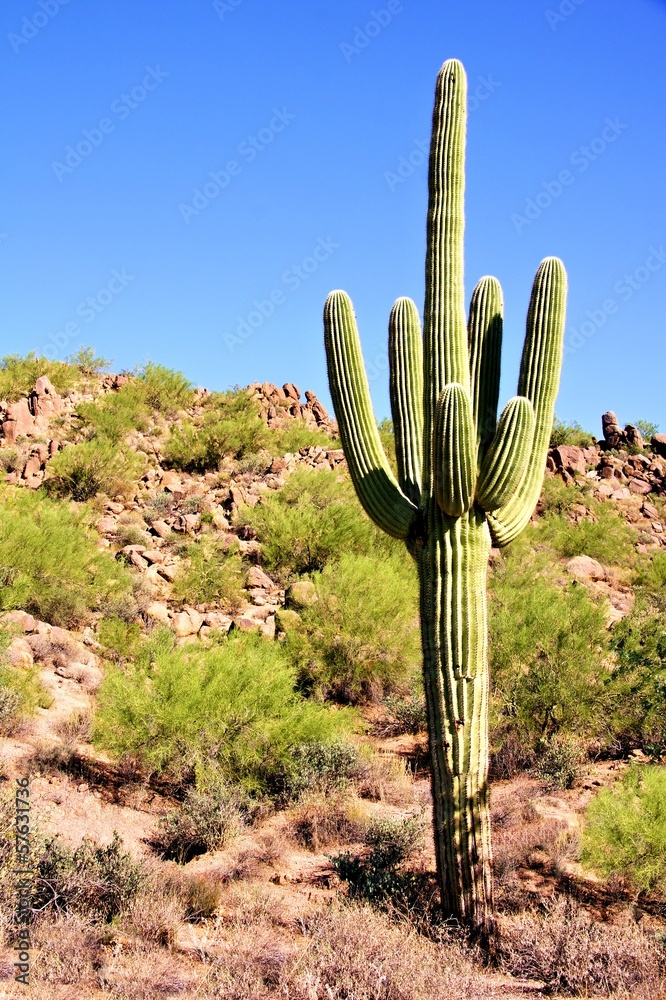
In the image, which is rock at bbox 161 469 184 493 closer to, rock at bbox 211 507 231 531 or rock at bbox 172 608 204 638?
rock at bbox 211 507 231 531

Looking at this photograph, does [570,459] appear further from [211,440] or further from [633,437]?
[211,440]

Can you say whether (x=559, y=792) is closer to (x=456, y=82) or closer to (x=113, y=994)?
(x=113, y=994)

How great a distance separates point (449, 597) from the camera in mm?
5629

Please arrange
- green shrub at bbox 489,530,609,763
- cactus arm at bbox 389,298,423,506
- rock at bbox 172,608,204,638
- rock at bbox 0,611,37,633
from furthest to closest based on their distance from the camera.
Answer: rock at bbox 172,608,204,638 < rock at bbox 0,611,37,633 < green shrub at bbox 489,530,609,763 < cactus arm at bbox 389,298,423,506

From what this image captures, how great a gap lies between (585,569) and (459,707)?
12939 millimetres

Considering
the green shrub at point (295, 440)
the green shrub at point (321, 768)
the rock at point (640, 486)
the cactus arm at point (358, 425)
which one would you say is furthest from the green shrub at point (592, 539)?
the cactus arm at point (358, 425)

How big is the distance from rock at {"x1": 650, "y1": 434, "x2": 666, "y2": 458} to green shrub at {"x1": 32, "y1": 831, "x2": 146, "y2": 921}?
25.6 m

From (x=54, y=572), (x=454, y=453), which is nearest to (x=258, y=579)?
(x=54, y=572)

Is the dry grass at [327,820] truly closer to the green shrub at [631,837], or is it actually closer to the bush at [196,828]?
the bush at [196,828]

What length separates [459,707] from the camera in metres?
5.50

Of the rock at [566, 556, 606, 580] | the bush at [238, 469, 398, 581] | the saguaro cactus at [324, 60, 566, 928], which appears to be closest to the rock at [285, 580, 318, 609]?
the bush at [238, 469, 398, 581]

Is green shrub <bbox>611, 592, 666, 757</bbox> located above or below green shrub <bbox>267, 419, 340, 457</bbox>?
below

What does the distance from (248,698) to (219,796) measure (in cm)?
125

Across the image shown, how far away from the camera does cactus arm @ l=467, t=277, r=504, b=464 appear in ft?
20.7
